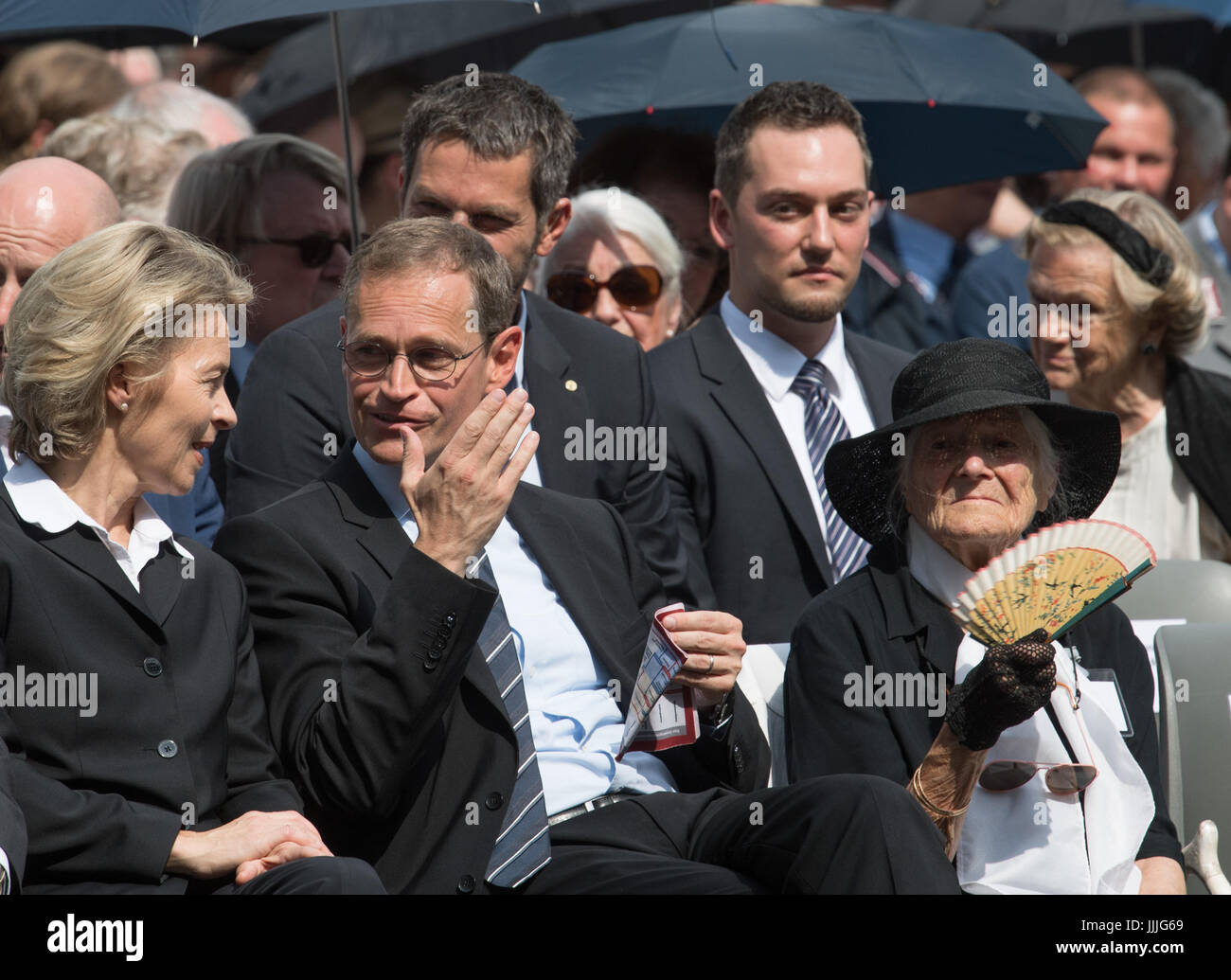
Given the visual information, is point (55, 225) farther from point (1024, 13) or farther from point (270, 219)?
point (1024, 13)

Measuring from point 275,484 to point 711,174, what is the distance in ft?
9.78

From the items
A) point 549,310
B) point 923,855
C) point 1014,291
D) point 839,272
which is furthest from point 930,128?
point 923,855

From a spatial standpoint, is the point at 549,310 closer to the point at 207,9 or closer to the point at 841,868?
the point at 207,9

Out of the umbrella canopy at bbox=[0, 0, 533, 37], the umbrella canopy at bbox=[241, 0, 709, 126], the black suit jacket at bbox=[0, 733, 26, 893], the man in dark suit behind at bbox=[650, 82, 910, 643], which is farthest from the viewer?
the umbrella canopy at bbox=[241, 0, 709, 126]

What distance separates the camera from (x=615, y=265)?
21.0ft

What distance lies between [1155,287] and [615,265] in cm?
192

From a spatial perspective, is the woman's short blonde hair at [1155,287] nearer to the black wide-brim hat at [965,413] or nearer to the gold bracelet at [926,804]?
the black wide-brim hat at [965,413]

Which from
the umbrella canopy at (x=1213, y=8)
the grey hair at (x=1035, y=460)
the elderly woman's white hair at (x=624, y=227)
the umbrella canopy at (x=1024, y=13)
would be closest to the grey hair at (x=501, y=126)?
the elderly woman's white hair at (x=624, y=227)

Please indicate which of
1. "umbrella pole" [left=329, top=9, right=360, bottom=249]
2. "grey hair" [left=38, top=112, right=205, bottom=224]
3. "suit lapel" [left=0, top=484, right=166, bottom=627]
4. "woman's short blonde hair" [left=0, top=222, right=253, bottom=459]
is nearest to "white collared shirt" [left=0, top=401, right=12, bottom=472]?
"woman's short blonde hair" [left=0, top=222, right=253, bottom=459]

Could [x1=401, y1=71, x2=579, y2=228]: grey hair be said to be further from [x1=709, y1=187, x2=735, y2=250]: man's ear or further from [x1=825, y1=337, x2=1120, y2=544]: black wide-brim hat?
[x1=825, y1=337, x2=1120, y2=544]: black wide-brim hat

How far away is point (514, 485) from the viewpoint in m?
3.86

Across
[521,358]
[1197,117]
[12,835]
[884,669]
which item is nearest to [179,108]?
[521,358]

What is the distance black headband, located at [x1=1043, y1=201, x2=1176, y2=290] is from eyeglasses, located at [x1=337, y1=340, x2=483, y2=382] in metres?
2.94

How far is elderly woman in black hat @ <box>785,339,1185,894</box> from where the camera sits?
13.3ft
